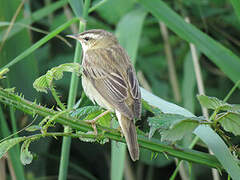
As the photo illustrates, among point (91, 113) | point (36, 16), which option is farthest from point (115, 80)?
point (36, 16)

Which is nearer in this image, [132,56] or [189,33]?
[189,33]

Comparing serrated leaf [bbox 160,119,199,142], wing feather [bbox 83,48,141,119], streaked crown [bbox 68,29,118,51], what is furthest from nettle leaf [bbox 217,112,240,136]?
streaked crown [bbox 68,29,118,51]

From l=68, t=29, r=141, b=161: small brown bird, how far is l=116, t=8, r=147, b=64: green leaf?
19cm

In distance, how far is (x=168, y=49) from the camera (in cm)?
363

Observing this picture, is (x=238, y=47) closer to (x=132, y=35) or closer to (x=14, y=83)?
(x=132, y=35)

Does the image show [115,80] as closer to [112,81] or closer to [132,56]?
[112,81]

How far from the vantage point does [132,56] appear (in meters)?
2.96

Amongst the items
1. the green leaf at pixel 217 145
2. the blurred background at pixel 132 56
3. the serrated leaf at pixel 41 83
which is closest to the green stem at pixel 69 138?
the serrated leaf at pixel 41 83

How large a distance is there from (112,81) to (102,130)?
787 millimetres

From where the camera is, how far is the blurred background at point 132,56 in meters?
3.18

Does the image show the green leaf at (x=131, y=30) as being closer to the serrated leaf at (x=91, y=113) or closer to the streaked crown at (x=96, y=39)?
the streaked crown at (x=96, y=39)

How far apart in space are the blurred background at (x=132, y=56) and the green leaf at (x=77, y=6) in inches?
36.8

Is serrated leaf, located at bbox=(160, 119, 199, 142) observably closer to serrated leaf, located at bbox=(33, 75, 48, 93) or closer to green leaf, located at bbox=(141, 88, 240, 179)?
green leaf, located at bbox=(141, 88, 240, 179)

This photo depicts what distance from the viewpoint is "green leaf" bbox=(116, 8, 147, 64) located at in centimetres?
304
